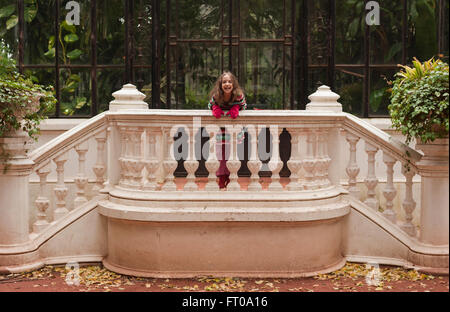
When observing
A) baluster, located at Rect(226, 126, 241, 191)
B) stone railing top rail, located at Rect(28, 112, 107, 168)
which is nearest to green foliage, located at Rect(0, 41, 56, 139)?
stone railing top rail, located at Rect(28, 112, 107, 168)

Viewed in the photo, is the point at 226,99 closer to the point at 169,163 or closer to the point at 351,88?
the point at 169,163

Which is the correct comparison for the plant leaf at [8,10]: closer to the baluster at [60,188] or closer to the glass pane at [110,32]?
the glass pane at [110,32]

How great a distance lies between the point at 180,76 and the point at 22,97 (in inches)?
146

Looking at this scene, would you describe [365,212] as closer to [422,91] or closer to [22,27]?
[422,91]

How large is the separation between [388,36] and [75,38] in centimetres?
472

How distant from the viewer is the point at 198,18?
9.34 metres

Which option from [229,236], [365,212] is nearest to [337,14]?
[365,212]

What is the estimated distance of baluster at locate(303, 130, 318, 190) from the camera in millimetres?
6258

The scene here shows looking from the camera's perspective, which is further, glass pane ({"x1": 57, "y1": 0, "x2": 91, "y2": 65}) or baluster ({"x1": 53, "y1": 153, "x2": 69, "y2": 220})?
glass pane ({"x1": 57, "y1": 0, "x2": 91, "y2": 65})

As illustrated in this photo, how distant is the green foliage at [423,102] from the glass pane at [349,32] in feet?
10.8

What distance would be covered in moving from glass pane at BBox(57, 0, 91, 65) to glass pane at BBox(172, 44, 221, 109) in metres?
1.38

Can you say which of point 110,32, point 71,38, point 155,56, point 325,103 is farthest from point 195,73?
point 325,103

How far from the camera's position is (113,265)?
251 inches

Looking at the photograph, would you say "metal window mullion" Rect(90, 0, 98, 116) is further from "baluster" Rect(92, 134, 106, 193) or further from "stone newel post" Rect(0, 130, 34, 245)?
"stone newel post" Rect(0, 130, 34, 245)
